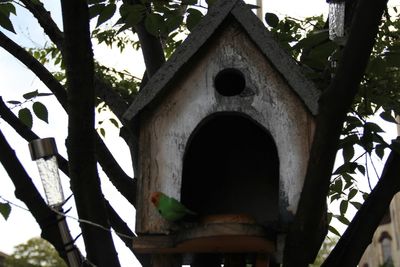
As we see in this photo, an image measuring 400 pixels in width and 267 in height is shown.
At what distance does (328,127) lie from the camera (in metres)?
2.30

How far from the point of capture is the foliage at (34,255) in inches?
881

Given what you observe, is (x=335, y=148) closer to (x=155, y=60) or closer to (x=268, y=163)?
(x=268, y=163)

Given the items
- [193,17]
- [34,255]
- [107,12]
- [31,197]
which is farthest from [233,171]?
[34,255]

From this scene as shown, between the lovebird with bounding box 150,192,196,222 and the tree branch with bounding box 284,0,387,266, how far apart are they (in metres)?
0.50

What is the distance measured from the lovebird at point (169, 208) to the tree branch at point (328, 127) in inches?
19.7

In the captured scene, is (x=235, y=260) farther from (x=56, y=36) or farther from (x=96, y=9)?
(x=56, y=36)

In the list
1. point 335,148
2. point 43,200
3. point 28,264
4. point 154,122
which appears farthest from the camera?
point 28,264

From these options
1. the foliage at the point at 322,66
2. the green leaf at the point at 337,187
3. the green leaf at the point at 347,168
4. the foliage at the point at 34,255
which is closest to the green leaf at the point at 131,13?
the foliage at the point at 322,66

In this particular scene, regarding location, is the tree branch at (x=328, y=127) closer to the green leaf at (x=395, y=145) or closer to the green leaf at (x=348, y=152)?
the green leaf at (x=395, y=145)

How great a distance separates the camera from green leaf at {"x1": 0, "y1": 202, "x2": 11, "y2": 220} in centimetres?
295

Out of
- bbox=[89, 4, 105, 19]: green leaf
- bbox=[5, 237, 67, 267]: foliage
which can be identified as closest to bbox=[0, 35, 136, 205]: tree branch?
bbox=[89, 4, 105, 19]: green leaf

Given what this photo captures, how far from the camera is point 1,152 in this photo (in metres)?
2.92

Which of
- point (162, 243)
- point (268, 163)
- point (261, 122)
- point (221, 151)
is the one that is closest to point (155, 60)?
point (221, 151)

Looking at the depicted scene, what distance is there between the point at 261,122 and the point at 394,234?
30.6 m
